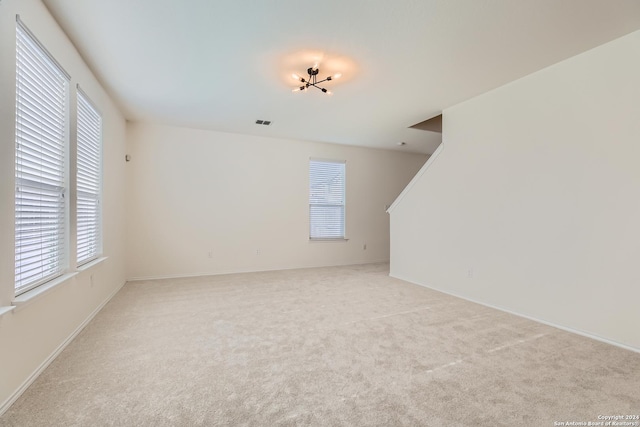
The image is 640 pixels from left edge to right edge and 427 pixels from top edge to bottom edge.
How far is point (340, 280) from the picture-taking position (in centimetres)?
480

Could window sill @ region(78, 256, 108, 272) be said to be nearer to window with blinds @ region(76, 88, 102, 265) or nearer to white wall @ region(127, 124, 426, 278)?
window with blinds @ region(76, 88, 102, 265)

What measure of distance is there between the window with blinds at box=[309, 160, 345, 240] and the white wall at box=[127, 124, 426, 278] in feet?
0.47

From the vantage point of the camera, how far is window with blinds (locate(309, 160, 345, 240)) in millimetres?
6039

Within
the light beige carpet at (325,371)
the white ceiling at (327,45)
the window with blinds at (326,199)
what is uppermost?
the white ceiling at (327,45)

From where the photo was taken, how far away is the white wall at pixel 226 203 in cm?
484

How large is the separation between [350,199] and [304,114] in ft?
8.22

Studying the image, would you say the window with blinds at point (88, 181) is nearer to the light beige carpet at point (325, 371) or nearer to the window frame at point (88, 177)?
the window frame at point (88, 177)

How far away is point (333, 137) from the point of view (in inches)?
222

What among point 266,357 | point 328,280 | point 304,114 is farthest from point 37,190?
point 328,280

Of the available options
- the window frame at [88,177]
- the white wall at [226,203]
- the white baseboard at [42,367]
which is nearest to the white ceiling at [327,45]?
the window frame at [88,177]

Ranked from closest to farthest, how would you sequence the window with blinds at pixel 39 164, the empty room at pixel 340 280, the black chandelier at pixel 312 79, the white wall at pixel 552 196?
the empty room at pixel 340 280 → the window with blinds at pixel 39 164 → the white wall at pixel 552 196 → the black chandelier at pixel 312 79

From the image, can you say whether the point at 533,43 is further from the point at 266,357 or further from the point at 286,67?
the point at 266,357

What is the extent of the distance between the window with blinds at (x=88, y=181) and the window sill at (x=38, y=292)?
541 mm

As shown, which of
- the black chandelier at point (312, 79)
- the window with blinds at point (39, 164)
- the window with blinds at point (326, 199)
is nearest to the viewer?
the window with blinds at point (39, 164)
